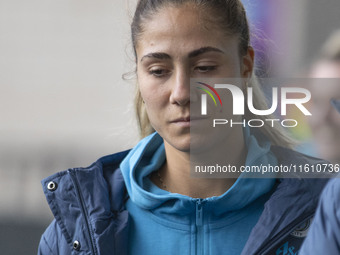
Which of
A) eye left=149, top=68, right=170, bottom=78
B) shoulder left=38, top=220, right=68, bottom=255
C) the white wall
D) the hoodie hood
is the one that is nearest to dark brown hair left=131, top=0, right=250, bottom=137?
eye left=149, top=68, right=170, bottom=78

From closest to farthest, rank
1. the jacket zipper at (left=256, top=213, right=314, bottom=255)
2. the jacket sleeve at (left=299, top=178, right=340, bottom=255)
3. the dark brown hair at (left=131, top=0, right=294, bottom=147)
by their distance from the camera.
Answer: the jacket sleeve at (left=299, top=178, right=340, bottom=255) → the jacket zipper at (left=256, top=213, right=314, bottom=255) → the dark brown hair at (left=131, top=0, right=294, bottom=147)

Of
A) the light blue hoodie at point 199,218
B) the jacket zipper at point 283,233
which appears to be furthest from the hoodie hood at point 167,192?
the jacket zipper at point 283,233

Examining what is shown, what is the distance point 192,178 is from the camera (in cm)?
152

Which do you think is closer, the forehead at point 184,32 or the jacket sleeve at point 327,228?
the jacket sleeve at point 327,228

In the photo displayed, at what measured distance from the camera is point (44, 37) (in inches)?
261

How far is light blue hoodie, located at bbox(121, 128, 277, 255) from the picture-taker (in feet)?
4.70

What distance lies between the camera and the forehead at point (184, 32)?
1420 mm

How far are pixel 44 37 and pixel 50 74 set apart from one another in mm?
385

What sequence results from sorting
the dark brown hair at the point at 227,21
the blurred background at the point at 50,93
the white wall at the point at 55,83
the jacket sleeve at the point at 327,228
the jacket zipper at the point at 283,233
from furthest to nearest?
the white wall at the point at 55,83
the blurred background at the point at 50,93
the dark brown hair at the point at 227,21
the jacket zipper at the point at 283,233
the jacket sleeve at the point at 327,228

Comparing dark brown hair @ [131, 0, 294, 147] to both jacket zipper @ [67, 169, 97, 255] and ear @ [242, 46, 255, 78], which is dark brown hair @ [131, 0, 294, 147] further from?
jacket zipper @ [67, 169, 97, 255]

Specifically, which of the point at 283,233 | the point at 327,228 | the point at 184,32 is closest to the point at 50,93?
the point at 184,32

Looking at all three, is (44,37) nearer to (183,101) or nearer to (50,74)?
(50,74)

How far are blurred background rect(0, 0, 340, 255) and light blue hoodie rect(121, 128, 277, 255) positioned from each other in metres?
3.53

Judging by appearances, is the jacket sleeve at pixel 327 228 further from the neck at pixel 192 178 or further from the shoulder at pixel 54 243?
the shoulder at pixel 54 243
